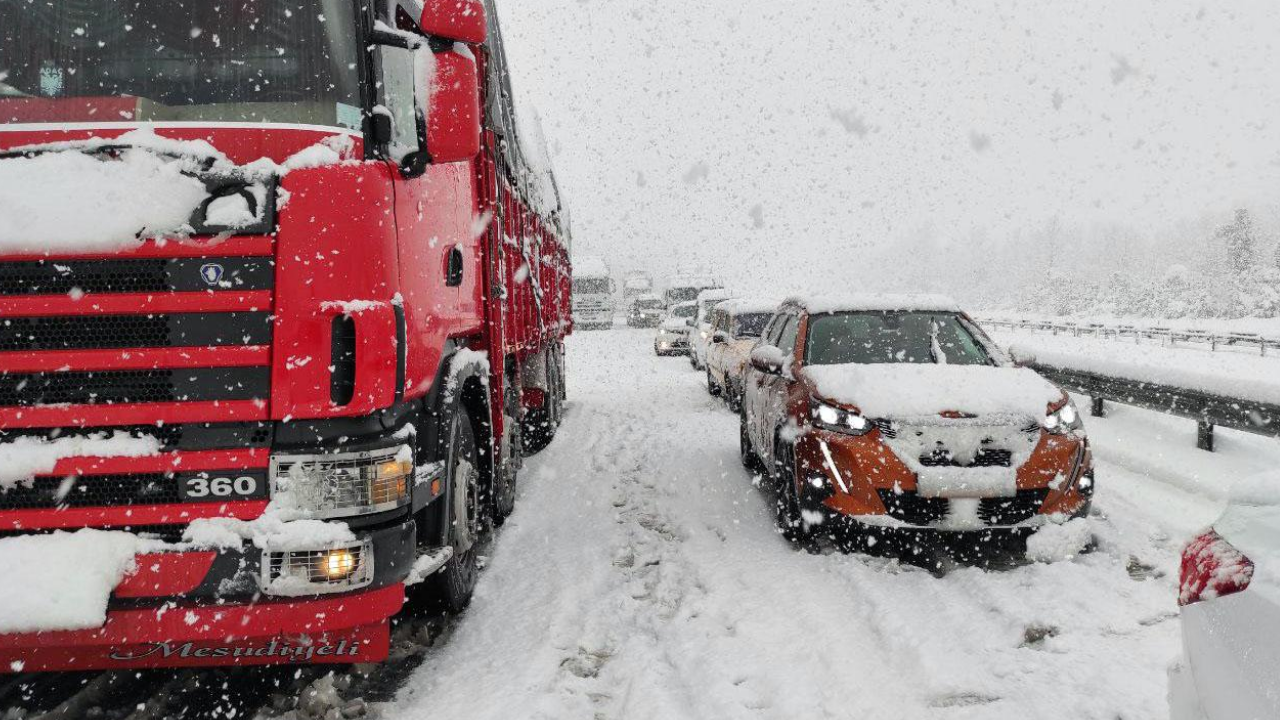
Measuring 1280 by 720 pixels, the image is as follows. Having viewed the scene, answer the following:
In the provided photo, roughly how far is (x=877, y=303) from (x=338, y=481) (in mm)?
4784

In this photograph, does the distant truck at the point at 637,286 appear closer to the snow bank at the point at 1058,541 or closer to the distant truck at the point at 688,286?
the distant truck at the point at 688,286

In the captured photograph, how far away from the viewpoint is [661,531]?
6.18 meters

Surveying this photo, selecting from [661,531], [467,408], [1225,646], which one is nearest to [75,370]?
[467,408]

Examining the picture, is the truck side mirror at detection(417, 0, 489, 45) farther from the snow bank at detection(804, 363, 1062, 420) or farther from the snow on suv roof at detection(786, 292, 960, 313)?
the snow on suv roof at detection(786, 292, 960, 313)

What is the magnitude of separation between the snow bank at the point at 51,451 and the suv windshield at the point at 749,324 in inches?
434

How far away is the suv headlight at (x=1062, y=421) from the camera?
17.0ft

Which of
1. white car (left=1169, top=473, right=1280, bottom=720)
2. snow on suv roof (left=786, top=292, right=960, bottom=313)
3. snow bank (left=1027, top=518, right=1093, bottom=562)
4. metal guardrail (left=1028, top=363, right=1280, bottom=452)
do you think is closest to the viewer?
white car (left=1169, top=473, right=1280, bottom=720)

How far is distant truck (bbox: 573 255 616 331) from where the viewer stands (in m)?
40.8

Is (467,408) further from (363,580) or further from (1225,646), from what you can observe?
(1225,646)

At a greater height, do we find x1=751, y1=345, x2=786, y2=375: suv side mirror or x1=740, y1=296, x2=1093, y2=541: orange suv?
x1=751, y1=345, x2=786, y2=375: suv side mirror

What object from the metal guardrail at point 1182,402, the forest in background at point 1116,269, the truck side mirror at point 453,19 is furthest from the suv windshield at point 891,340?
the forest in background at point 1116,269

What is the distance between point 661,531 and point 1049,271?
99.6 m

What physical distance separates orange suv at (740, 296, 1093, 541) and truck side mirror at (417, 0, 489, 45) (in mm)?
3191

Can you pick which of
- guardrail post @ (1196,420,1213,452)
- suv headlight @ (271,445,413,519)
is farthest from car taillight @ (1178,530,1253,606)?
guardrail post @ (1196,420,1213,452)
